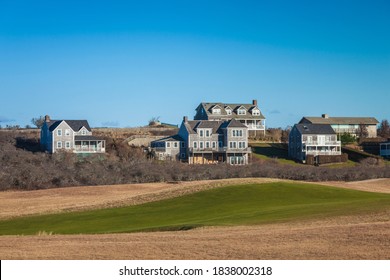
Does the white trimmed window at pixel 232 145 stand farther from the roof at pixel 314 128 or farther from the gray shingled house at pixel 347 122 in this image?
the gray shingled house at pixel 347 122

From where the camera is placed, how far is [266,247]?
2405 centimetres

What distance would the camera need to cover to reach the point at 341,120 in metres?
130

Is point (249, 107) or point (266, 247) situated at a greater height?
point (249, 107)

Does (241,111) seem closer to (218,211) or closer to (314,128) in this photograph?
(314,128)

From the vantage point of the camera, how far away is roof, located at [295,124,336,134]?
113 m

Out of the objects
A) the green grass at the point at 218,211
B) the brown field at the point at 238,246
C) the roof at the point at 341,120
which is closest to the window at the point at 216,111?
the roof at the point at 341,120

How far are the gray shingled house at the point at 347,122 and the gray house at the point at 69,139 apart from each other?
4249cm

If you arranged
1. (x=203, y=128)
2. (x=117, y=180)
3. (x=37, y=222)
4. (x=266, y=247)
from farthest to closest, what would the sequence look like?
(x=203, y=128), (x=117, y=180), (x=37, y=222), (x=266, y=247)

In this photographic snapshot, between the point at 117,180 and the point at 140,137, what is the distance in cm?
2854

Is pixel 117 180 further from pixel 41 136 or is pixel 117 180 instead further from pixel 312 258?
pixel 312 258

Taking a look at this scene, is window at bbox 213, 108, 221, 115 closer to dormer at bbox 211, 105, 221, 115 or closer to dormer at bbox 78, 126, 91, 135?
dormer at bbox 211, 105, 221, 115

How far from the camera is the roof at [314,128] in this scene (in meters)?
113


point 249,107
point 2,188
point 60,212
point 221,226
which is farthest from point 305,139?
point 221,226

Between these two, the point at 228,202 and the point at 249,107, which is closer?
the point at 228,202
